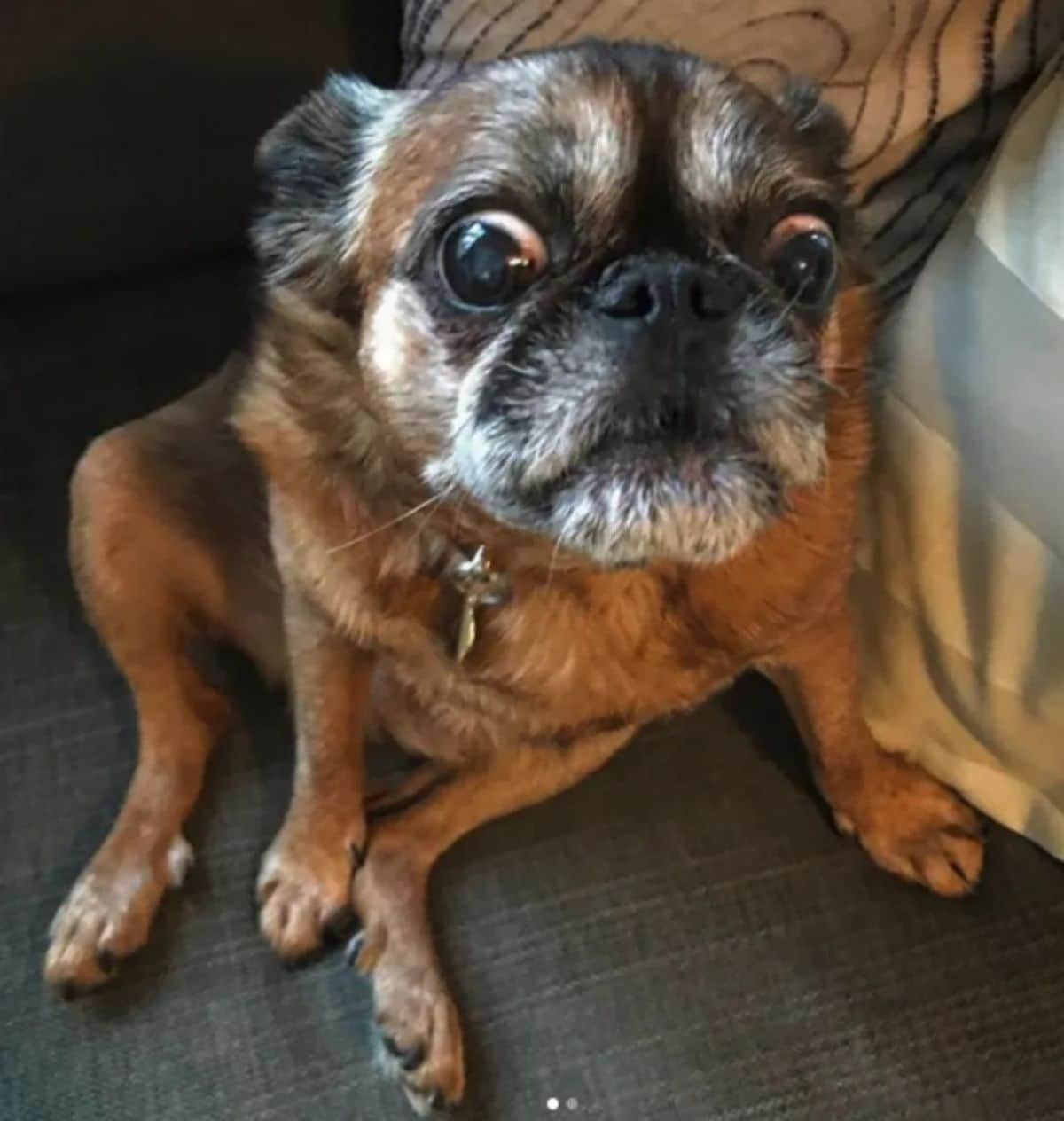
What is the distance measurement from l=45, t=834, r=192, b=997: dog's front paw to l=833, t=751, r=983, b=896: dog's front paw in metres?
0.48

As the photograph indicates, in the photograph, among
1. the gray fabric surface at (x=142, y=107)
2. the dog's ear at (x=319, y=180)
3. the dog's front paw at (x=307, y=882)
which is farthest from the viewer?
the gray fabric surface at (x=142, y=107)

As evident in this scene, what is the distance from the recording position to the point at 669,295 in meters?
0.75

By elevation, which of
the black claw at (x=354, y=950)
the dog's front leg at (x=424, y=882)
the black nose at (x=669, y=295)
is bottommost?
the black claw at (x=354, y=950)

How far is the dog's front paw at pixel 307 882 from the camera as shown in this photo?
3.39 ft

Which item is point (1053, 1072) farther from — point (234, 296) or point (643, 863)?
point (234, 296)

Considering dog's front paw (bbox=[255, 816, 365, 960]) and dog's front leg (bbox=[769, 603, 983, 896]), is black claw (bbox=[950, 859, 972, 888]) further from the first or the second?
dog's front paw (bbox=[255, 816, 365, 960])

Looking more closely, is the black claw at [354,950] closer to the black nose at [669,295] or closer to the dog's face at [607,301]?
the dog's face at [607,301]

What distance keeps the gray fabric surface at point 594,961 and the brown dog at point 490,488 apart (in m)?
0.03

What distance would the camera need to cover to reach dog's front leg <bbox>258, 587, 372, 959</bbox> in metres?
1.04

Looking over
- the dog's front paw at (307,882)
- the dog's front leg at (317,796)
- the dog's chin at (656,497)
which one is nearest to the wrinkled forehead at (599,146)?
the dog's chin at (656,497)

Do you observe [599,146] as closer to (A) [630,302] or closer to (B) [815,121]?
(A) [630,302]

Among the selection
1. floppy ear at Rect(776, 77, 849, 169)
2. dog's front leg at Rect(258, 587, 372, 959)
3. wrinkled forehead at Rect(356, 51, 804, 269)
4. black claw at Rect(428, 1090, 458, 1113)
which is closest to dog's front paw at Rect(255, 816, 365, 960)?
dog's front leg at Rect(258, 587, 372, 959)

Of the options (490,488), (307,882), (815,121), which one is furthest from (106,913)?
(815,121)

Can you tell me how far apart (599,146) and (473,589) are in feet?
0.99
